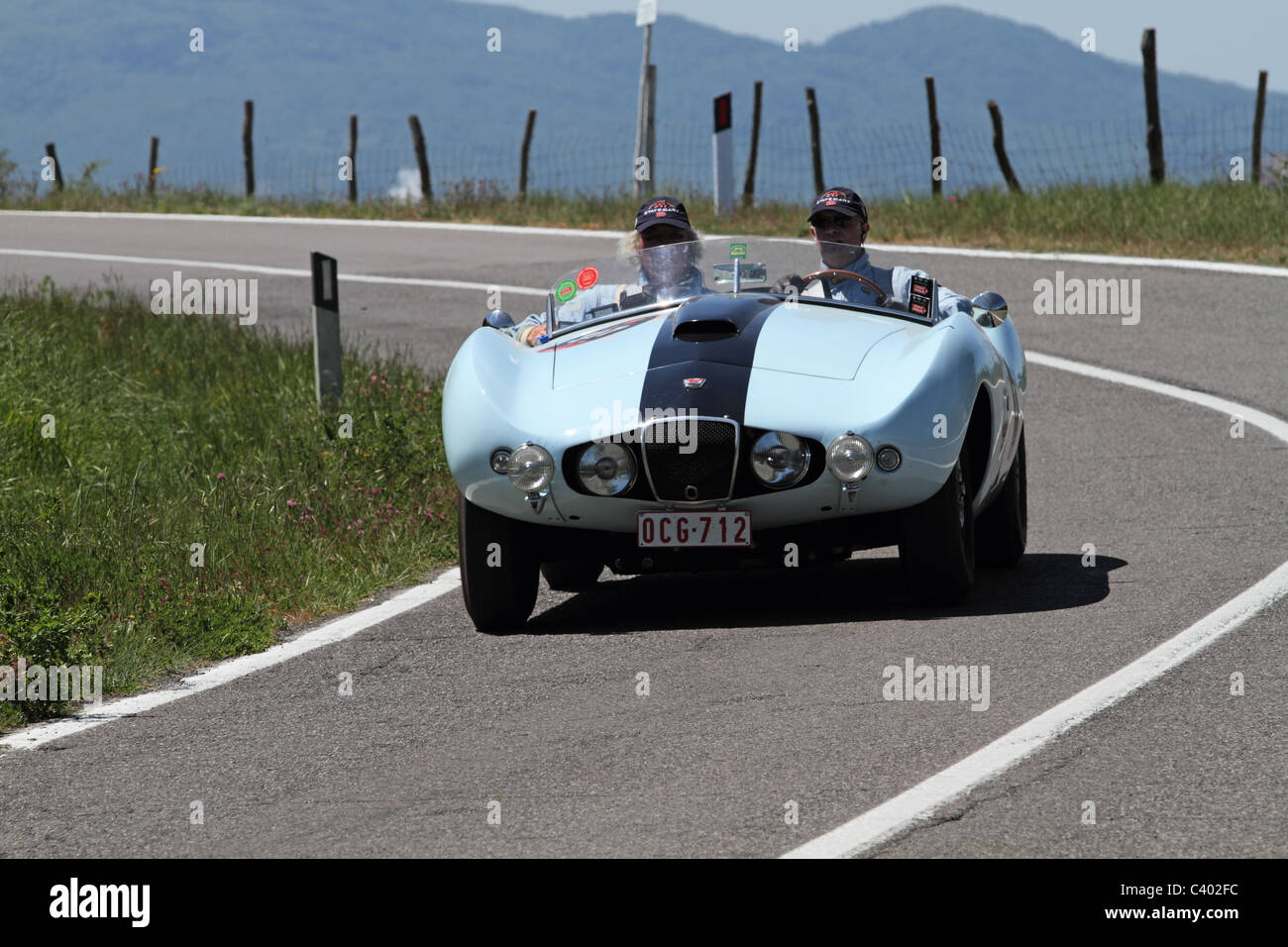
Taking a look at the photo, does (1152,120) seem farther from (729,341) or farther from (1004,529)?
(729,341)

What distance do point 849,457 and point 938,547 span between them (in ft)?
1.79

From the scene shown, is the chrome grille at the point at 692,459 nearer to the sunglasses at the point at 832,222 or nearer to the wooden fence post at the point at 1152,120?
the sunglasses at the point at 832,222

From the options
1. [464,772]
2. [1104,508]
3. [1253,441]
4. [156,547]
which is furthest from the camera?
[1253,441]

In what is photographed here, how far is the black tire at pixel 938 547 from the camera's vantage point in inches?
276

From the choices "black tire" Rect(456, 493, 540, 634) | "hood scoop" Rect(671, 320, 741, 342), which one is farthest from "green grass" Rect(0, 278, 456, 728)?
"hood scoop" Rect(671, 320, 741, 342)

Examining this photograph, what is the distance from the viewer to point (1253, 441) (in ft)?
35.7

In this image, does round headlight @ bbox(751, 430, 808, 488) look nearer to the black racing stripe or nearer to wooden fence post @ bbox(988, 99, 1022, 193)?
the black racing stripe

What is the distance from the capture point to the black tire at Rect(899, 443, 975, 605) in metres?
7.02

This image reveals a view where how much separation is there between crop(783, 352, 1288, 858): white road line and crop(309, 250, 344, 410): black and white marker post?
5890 mm
